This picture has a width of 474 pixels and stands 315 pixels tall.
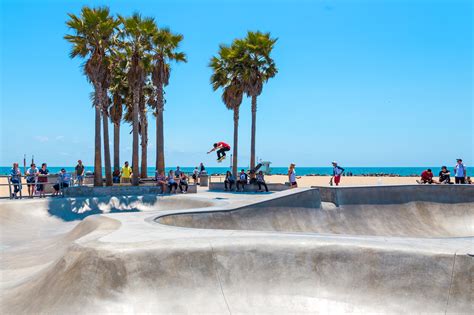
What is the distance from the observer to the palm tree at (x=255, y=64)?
29031 mm

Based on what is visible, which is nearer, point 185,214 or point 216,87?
point 185,214

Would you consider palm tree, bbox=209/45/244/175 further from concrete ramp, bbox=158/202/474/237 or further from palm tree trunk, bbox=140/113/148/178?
concrete ramp, bbox=158/202/474/237

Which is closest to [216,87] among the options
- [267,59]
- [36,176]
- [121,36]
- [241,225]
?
[267,59]

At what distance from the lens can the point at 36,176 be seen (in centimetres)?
2016

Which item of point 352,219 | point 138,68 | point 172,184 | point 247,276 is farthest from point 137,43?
point 247,276

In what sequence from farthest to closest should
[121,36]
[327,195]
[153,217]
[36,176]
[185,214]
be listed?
[121,36], [36,176], [327,195], [185,214], [153,217]

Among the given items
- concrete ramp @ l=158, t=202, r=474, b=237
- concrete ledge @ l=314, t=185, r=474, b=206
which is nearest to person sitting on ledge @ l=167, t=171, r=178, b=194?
concrete ledge @ l=314, t=185, r=474, b=206

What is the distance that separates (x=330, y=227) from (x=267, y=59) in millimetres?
17137

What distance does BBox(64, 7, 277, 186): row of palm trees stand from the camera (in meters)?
22.3

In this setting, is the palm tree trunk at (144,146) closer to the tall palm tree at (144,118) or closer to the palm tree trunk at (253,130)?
the tall palm tree at (144,118)

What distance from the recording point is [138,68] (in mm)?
25359

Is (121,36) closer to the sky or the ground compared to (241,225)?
closer to the sky

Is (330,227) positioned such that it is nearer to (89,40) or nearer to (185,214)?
(185,214)

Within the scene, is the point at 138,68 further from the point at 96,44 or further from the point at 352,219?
the point at 352,219
